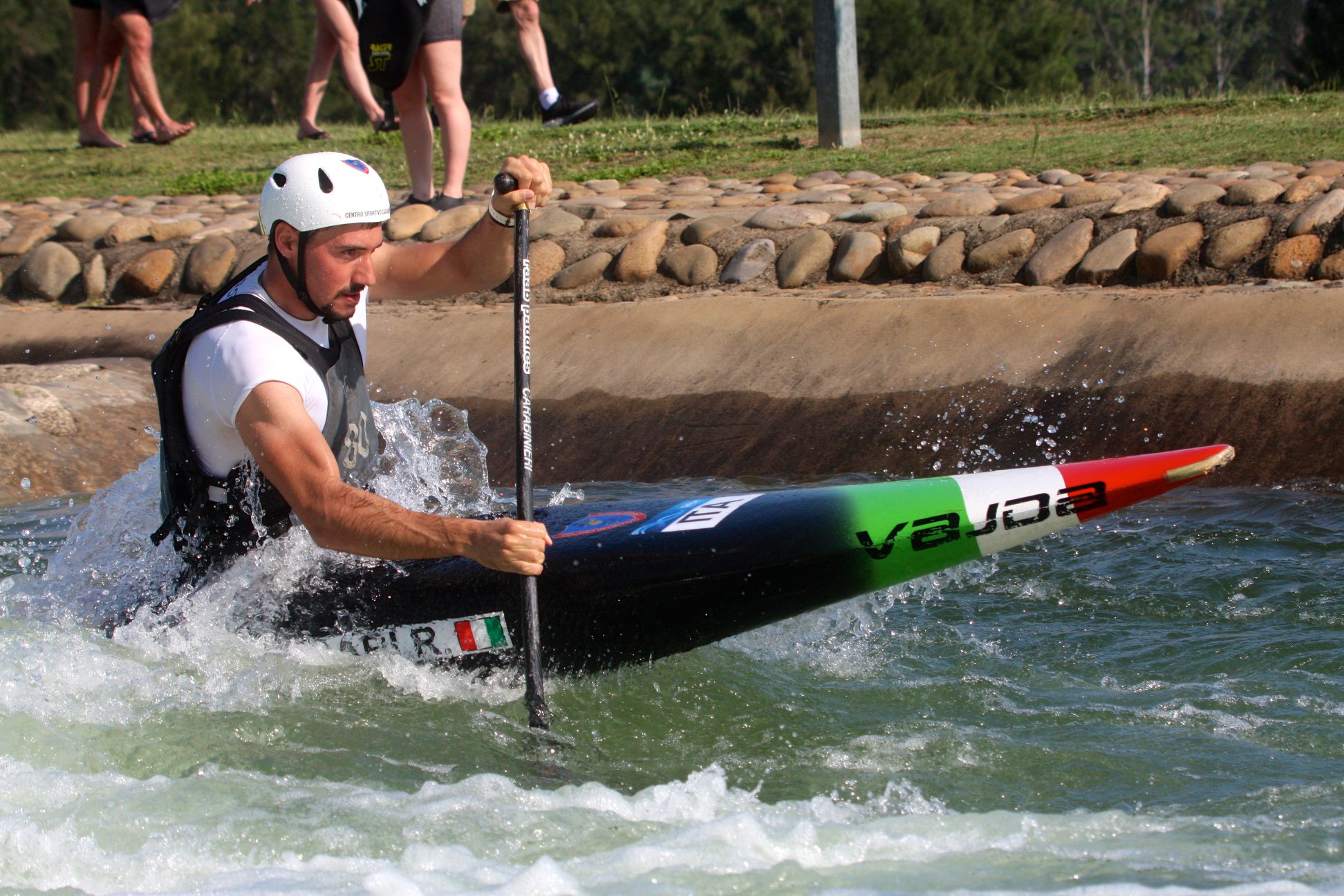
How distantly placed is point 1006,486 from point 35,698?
2.64m

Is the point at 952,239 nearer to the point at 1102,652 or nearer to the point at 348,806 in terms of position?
the point at 1102,652

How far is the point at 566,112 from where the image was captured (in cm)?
804

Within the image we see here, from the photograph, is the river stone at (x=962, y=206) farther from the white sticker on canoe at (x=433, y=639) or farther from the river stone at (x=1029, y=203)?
the white sticker on canoe at (x=433, y=639)

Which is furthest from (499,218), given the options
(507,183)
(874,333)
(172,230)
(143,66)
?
(143,66)

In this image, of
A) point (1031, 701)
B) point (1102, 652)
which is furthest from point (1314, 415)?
point (1031, 701)

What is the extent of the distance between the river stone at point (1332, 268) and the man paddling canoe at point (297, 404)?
3.55 m

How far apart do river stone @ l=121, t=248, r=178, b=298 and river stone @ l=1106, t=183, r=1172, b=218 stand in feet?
17.5

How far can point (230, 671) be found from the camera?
13.2 ft

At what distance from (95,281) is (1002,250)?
5.39 m

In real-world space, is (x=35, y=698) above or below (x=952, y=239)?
below

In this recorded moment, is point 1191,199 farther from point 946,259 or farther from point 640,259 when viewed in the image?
point 640,259

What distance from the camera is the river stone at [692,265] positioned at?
24.0 ft

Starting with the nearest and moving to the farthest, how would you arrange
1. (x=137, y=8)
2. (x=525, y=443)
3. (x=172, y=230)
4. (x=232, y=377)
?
(x=232, y=377), (x=525, y=443), (x=172, y=230), (x=137, y=8)

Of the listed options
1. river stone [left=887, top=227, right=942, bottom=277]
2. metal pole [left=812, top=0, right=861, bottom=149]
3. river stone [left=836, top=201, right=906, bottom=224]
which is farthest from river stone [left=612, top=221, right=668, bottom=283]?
metal pole [left=812, top=0, right=861, bottom=149]
